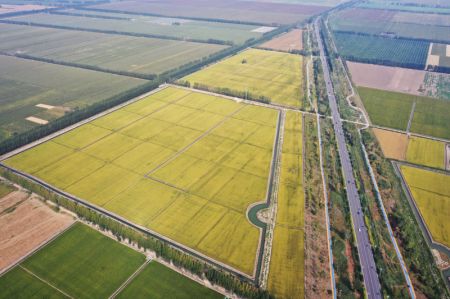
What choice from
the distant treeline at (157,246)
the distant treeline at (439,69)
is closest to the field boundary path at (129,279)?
the distant treeline at (157,246)

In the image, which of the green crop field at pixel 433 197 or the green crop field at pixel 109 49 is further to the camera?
the green crop field at pixel 109 49

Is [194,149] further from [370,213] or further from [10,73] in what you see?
[10,73]

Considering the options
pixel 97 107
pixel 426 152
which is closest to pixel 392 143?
pixel 426 152

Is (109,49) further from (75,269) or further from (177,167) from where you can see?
(75,269)

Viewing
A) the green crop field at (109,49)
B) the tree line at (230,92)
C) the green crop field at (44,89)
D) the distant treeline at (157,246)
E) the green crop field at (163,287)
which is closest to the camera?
the green crop field at (163,287)

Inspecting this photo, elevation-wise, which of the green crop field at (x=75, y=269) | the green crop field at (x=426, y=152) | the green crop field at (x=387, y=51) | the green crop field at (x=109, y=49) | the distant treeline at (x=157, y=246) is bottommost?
the green crop field at (x=75, y=269)

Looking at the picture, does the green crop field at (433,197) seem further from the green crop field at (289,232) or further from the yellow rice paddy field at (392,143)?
the green crop field at (289,232)
